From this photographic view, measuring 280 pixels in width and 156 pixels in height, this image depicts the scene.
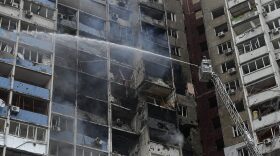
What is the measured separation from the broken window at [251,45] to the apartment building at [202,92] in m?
6.48

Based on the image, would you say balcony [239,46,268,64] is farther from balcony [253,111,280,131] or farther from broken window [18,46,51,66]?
broken window [18,46,51,66]

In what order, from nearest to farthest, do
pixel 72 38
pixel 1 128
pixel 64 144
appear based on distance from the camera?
pixel 1 128 < pixel 64 144 < pixel 72 38

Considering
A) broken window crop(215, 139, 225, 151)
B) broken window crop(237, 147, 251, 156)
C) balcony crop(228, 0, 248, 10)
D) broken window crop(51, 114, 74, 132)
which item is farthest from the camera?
balcony crop(228, 0, 248, 10)

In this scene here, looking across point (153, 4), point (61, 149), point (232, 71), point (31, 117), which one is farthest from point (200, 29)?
point (31, 117)

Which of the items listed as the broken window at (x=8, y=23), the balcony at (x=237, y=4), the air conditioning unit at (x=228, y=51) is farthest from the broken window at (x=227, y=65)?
the broken window at (x=8, y=23)

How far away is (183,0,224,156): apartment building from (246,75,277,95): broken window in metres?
6.65

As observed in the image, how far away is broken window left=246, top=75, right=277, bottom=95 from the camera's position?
5147cm

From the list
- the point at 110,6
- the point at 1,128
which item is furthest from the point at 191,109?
the point at 1,128

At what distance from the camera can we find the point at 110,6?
2181 inches

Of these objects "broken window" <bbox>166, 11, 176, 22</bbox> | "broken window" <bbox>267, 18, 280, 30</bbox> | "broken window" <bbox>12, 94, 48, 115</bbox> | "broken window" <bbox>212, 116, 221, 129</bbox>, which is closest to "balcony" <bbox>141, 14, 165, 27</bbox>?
"broken window" <bbox>166, 11, 176, 22</bbox>

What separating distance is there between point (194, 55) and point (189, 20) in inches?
247

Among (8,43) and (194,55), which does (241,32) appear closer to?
(194,55)

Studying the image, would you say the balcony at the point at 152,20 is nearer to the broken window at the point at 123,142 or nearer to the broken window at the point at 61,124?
the broken window at the point at 123,142

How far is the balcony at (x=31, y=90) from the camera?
42375mm
